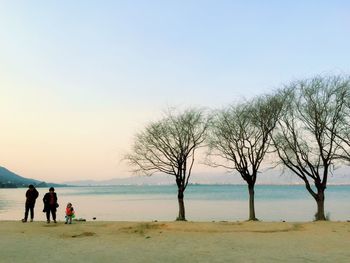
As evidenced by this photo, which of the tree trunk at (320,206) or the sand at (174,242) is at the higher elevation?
the tree trunk at (320,206)

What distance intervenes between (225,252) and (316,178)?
53.4 feet

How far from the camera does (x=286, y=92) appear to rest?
3048 centimetres

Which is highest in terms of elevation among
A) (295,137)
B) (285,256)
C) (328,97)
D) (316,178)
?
(328,97)

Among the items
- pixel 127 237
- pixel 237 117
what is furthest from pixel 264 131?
pixel 127 237

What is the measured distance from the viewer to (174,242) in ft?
60.6

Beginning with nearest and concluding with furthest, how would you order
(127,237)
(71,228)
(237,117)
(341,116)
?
(127,237), (71,228), (341,116), (237,117)

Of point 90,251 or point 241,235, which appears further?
point 241,235

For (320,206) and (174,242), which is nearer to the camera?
(174,242)

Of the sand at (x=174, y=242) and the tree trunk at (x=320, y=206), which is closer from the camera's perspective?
the sand at (x=174, y=242)

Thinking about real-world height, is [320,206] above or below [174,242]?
above

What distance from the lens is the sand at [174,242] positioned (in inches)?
575

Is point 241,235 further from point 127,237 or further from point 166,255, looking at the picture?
point 166,255

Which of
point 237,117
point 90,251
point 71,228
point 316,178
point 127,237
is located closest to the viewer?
point 90,251

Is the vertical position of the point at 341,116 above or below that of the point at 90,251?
above
